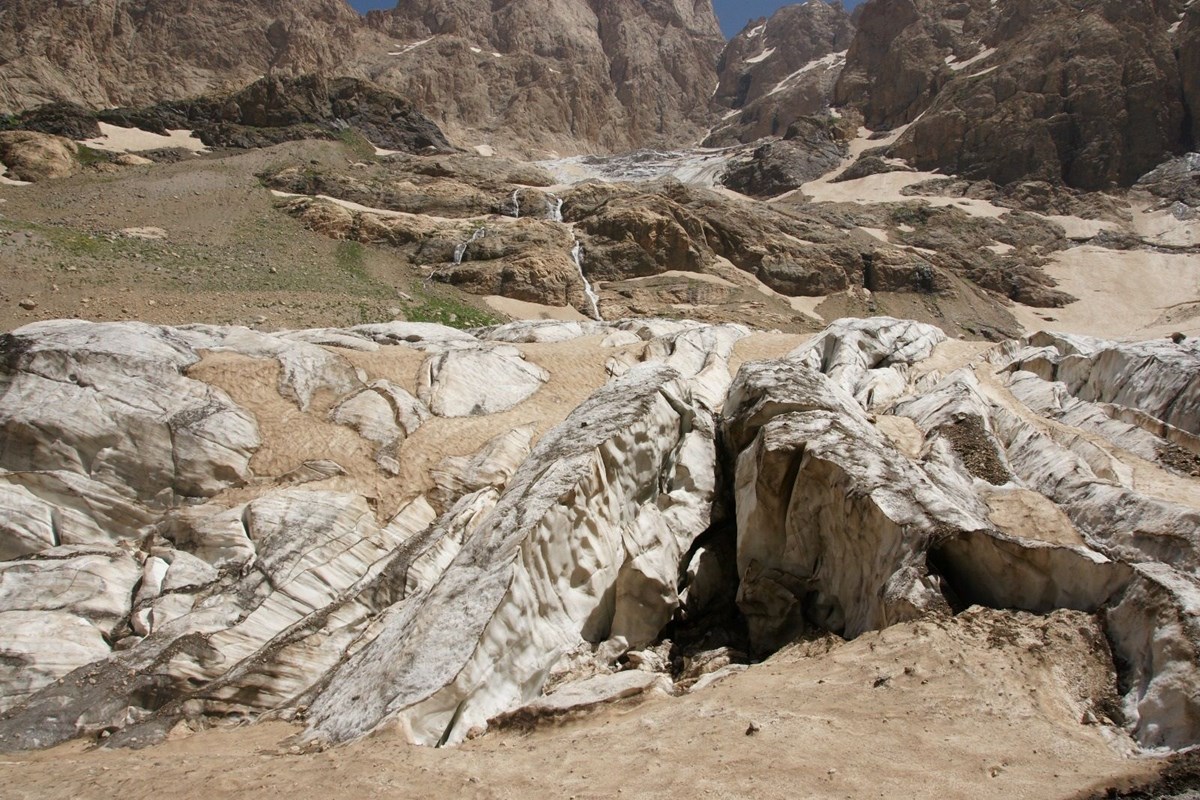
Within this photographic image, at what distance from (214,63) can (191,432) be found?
106608 millimetres

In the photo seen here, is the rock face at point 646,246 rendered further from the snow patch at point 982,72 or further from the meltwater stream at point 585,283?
the snow patch at point 982,72

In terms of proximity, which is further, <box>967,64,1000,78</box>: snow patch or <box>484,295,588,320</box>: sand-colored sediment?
<box>967,64,1000,78</box>: snow patch

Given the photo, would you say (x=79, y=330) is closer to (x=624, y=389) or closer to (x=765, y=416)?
(x=624, y=389)

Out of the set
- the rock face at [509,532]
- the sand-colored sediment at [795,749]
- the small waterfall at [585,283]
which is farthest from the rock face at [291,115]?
the sand-colored sediment at [795,749]

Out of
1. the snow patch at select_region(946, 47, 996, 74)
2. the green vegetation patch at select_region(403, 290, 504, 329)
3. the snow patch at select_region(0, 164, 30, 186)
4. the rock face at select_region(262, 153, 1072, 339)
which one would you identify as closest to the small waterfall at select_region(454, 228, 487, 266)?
the rock face at select_region(262, 153, 1072, 339)

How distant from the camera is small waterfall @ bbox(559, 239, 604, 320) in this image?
42312mm

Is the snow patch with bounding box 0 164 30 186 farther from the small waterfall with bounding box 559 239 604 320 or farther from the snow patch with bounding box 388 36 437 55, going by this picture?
the snow patch with bounding box 388 36 437 55

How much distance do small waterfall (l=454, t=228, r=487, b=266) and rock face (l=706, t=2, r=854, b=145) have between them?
9234 cm

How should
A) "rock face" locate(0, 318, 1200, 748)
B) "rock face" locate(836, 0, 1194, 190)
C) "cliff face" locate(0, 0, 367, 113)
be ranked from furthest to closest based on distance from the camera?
"rock face" locate(836, 0, 1194, 190) → "cliff face" locate(0, 0, 367, 113) → "rock face" locate(0, 318, 1200, 748)

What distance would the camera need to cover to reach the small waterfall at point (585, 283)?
42312mm

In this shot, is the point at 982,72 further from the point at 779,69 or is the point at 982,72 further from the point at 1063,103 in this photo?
the point at 779,69

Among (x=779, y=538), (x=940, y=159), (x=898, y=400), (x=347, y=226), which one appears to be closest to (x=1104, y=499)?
(x=779, y=538)

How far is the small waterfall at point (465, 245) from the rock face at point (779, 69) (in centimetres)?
9234

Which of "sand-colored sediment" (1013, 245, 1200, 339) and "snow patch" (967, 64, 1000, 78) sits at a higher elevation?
"snow patch" (967, 64, 1000, 78)
